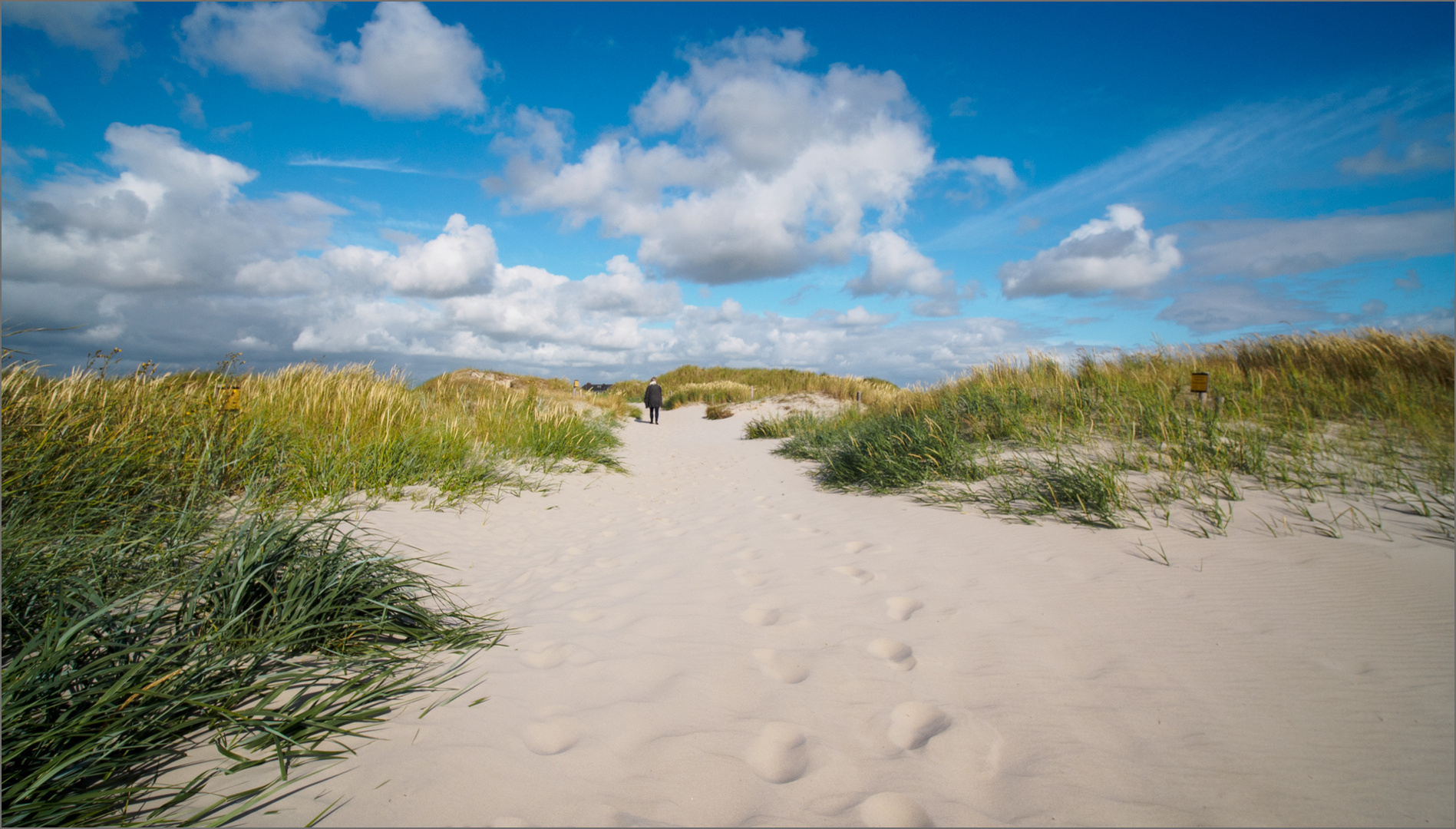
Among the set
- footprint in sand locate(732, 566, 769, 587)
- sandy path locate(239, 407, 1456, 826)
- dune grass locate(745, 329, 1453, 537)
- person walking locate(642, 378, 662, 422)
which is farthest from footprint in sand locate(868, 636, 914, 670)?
person walking locate(642, 378, 662, 422)

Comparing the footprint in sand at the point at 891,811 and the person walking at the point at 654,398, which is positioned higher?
the person walking at the point at 654,398

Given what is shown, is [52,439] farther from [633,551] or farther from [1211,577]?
[1211,577]

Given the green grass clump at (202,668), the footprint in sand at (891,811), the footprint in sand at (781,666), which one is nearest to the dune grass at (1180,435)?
the footprint in sand at (781,666)

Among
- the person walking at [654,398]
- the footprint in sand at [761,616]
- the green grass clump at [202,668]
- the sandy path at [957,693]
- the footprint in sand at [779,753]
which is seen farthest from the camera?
the person walking at [654,398]

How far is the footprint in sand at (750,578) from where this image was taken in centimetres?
341

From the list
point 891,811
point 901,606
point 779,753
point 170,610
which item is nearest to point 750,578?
point 901,606

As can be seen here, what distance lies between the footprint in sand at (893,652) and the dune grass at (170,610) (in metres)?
1.81

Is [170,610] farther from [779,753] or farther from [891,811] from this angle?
[891,811]

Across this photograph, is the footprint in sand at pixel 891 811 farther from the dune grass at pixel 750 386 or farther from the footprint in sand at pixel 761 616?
the dune grass at pixel 750 386

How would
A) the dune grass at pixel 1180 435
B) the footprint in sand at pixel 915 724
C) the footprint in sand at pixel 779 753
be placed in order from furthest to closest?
the dune grass at pixel 1180 435
the footprint in sand at pixel 915 724
the footprint in sand at pixel 779 753

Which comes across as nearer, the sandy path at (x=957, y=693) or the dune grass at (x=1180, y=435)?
the sandy path at (x=957, y=693)

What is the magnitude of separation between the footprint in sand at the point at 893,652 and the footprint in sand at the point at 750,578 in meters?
1.00

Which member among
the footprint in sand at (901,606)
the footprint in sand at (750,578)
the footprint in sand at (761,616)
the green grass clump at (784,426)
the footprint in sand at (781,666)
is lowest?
the footprint in sand at (750,578)

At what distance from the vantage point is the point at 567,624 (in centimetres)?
277
